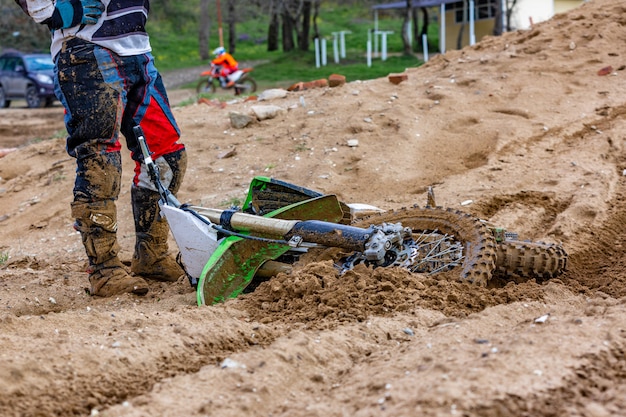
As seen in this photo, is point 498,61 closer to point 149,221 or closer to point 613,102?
point 613,102

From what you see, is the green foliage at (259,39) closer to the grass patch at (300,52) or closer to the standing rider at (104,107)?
the grass patch at (300,52)

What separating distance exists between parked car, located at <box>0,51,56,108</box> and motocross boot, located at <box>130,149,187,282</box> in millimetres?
16697

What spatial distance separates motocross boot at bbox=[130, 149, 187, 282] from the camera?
3.89 meters

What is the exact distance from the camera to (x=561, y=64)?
6.99 m

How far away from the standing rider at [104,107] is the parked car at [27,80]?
54.9 ft

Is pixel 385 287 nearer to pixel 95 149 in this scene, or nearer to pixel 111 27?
pixel 95 149

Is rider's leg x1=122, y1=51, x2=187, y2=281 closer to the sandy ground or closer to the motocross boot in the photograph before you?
the motocross boot

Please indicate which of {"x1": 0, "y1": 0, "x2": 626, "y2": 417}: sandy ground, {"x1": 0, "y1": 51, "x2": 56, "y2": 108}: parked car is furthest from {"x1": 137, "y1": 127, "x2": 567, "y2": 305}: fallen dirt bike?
{"x1": 0, "y1": 51, "x2": 56, "y2": 108}: parked car

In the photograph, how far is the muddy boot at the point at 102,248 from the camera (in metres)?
3.65

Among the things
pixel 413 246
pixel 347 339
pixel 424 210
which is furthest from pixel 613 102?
pixel 347 339

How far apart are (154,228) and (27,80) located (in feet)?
58.7

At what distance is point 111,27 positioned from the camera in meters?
3.64

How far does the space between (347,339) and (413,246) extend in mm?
847

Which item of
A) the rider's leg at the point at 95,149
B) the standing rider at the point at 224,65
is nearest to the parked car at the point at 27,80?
the standing rider at the point at 224,65
